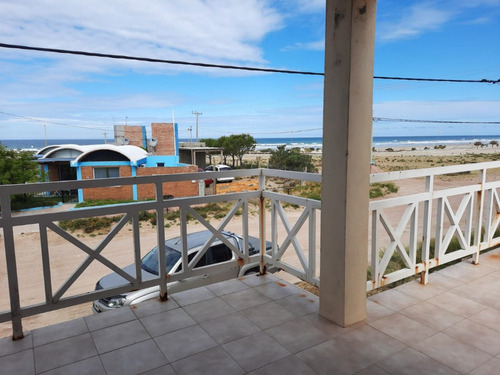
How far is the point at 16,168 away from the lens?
20547 mm

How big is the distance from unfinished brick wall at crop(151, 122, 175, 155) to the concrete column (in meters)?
27.4

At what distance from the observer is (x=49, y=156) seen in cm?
2539

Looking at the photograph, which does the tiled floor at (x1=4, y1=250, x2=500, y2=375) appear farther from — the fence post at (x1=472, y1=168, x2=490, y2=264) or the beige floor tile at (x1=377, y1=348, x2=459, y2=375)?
the fence post at (x1=472, y1=168, x2=490, y2=264)

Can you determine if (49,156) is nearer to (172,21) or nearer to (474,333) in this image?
(172,21)

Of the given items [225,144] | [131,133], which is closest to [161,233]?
[225,144]

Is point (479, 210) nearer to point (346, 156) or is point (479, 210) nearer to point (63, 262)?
point (346, 156)

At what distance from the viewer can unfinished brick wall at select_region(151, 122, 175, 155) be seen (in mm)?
28719

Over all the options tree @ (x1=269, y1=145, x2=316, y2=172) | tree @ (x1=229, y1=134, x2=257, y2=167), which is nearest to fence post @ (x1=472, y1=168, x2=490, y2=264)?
tree @ (x1=269, y1=145, x2=316, y2=172)

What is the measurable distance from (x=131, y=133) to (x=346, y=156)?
39.3 m

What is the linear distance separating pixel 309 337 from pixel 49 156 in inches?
1089

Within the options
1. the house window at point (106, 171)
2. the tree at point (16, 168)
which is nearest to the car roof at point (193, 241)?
the house window at point (106, 171)

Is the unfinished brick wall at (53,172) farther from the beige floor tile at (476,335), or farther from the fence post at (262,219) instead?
the beige floor tile at (476,335)

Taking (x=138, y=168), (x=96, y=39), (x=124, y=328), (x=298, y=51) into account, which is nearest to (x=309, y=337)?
(x=124, y=328)

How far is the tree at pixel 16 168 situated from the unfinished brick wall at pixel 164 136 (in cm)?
941
